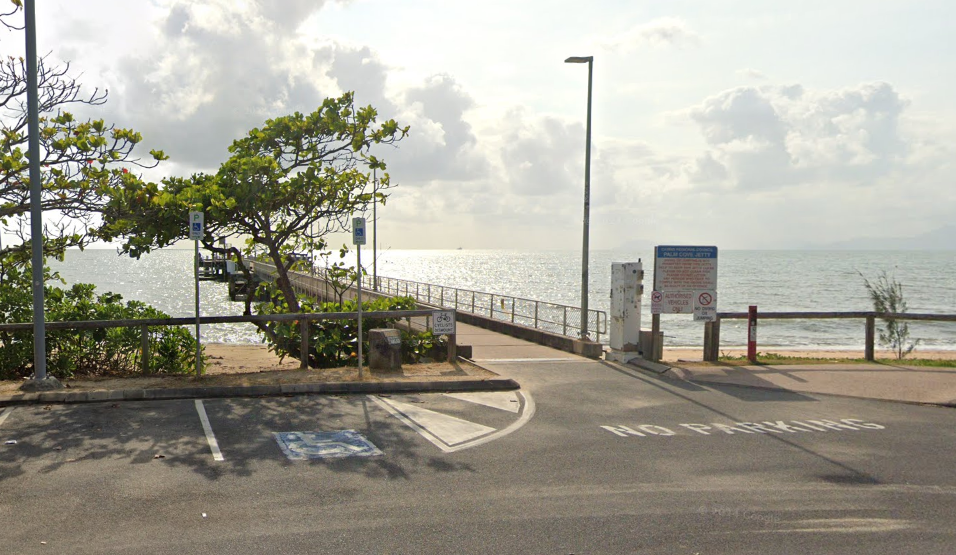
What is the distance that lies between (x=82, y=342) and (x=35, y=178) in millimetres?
3518

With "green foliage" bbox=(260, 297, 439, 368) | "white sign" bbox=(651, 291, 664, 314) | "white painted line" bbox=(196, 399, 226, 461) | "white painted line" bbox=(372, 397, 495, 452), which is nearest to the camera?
"white painted line" bbox=(196, 399, 226, 461)

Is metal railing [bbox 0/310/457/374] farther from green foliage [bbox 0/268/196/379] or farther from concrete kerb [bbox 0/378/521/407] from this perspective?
concrete kerb [bbox 0/378/521/407]

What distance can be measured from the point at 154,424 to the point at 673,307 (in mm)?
9710

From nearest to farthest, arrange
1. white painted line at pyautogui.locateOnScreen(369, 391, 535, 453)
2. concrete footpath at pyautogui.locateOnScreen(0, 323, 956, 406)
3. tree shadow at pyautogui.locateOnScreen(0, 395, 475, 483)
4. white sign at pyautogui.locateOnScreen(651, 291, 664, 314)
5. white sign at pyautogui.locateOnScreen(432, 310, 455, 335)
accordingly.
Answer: tree shadow at pyautogui.locateOnScreen(0, 395, 475, 483), white painted line at pyautogui.locateOnScreen(369, 391, 535, 453), concrete footpath at pyautogui.locateOnScreen(0, 323, 956, 406), white sign at pyautogui.locateOnScreen(432, 310, 455, 335), white sign at pyautogui.locateOnScreen(651, 291, 664, 314)

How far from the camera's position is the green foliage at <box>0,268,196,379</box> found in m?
13.2

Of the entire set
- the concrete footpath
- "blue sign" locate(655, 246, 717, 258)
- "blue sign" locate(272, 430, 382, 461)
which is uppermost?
"blue sign" locate(655, 246, 717, 258)

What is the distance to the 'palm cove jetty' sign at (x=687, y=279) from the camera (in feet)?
48.9

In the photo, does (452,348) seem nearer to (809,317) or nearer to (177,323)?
(177,323)

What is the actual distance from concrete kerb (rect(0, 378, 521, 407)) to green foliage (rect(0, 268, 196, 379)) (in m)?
2.38

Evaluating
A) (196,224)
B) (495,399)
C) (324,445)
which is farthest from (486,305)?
(324,445)

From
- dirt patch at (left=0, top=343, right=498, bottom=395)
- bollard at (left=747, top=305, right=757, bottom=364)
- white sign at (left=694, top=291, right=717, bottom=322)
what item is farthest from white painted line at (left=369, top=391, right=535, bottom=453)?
bollard at (left=747, top=305, right=757, bottom=364)

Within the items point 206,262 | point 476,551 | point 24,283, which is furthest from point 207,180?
point 206,262

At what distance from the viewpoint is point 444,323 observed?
547 inches

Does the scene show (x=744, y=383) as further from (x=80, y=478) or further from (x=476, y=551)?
(x=80, y=478)
